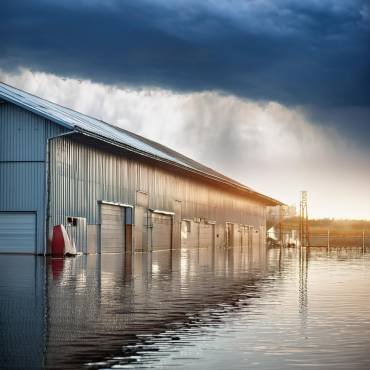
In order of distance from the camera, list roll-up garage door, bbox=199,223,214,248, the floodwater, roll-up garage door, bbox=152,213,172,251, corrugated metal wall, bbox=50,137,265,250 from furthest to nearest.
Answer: roll-up garage door, bbox=199,223,214,248, roll-up garage door, bbox=152,213,172,251, corrugated metal wall, bbox=50,137,265,250, the floodwater

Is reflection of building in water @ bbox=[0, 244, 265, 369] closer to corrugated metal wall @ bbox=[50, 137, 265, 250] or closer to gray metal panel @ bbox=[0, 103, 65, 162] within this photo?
gray metal panel @ bbox=[0, 103, 65, 162]

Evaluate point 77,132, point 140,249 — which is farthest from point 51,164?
point 140,249

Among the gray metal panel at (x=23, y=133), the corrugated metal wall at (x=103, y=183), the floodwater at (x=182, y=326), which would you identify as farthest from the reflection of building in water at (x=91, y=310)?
the corrugated metal wall at (x=103, y=183)

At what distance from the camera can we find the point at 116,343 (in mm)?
7602

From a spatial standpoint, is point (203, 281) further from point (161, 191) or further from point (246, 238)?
point (246, 238)

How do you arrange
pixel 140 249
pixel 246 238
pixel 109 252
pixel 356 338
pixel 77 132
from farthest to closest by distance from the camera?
pixel 246 238 < pixel 140 249 < pixel 109 252 < pixel 77 132 < pixel 356 338

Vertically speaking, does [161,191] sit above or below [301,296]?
above

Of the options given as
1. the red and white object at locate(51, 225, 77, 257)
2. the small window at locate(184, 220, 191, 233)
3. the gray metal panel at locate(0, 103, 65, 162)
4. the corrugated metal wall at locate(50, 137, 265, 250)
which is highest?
the gray metal panel at locate(0, 103, 65, 162)

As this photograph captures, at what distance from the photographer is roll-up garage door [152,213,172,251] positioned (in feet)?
159

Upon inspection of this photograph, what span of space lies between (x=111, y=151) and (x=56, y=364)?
34.9 meters

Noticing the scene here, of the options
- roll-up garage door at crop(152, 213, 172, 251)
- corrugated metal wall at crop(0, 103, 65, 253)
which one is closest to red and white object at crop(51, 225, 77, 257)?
corrugated metal wall at crop(0, 103, 65, 253)

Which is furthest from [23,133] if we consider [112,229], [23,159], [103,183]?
[112,229]

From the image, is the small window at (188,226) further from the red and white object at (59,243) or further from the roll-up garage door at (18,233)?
the roll-up garage door at (18,233)

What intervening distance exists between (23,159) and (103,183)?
5.97 m
